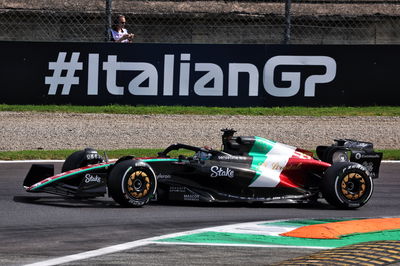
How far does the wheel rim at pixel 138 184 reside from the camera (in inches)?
415

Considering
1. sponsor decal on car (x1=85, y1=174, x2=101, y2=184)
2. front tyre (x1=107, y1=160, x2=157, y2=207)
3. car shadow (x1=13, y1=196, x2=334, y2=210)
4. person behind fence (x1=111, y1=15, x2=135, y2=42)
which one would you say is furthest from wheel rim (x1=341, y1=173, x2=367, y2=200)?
person behind fence (x1=111, y1=15, x2=135, y2=42)

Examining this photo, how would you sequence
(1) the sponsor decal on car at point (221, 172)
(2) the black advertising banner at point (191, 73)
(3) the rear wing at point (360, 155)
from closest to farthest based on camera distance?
1. (1) the sponsor decal on car at point (221, 172)
2. (3) the rear wing at point (360, 155)
3. (2) the black advertising banner at point (191, 73)

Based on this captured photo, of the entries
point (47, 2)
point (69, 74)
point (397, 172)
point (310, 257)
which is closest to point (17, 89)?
point (69, 74)

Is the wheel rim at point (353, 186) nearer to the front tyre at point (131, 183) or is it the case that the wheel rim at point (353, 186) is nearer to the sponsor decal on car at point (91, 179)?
the front tyre at point (131, 183)

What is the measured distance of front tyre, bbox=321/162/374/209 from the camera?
11.1 meters

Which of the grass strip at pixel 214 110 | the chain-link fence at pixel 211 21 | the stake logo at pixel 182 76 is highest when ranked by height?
the chain-link fence at pixel 211 21

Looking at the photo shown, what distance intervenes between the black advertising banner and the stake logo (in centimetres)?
2

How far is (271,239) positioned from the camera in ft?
29.2

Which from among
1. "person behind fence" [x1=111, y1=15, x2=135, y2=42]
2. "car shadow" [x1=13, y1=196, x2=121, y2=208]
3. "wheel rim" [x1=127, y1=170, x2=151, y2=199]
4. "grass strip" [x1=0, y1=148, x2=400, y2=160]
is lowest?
"car shadow" [x1=13, y1=196, x2=121, y2=208]

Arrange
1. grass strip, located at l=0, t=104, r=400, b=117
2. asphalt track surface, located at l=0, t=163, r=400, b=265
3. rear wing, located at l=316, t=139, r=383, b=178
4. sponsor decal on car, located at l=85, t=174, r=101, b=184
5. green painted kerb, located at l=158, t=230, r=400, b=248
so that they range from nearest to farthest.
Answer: asphalt track surface, located at l=0, t=163, r=400, b=265 → green painted kerb, located at l=158, t=230, r=400, b=248 → sponsor decal on car, located at l=85, t=174, r=101, b=184 → rear wing, located at l=316, t=139, r=383, b=178 → grass strip, located at l=0, t=104, r=400, b=117

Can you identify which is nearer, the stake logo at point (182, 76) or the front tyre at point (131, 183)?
the front tyre at point (131, 183)

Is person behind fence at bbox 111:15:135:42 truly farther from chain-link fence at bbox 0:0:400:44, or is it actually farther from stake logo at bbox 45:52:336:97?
chain-link fence at bbox 0:0:400:44

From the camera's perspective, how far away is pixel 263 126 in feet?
61.5

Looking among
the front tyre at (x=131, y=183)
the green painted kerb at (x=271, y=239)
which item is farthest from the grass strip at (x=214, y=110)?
the green painted kerb at (x=271, y=239)
